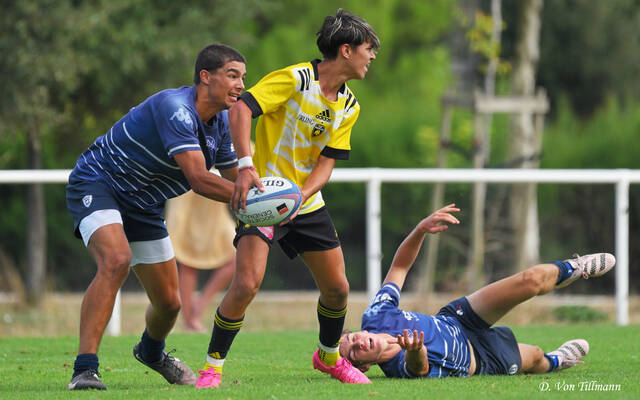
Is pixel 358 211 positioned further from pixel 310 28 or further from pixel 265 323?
pixel 310 28

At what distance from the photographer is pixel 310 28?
915 inches

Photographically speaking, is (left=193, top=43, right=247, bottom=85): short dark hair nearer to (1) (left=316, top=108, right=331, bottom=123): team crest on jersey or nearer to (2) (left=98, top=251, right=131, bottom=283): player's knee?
(1) (left=316, top=108, right=331, bottom=123): team crest on jersey

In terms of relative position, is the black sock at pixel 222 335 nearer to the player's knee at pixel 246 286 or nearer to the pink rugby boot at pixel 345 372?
the player's knee at pixel 246 286

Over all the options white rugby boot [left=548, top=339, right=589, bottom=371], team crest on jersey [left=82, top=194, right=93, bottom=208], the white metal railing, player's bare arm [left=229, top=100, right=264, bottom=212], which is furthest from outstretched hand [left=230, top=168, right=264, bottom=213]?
the white metal railing

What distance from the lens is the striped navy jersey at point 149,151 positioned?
526 cm

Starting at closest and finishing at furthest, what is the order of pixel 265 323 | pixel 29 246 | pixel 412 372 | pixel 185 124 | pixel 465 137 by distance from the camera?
pixel 185 124 < pixel 412 372 < pixel 265 323 < pixel 29 246 < pixel 465 137

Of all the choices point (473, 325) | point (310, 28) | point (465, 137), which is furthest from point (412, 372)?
point (310, 28)

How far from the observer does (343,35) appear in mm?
5516

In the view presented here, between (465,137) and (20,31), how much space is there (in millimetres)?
9034

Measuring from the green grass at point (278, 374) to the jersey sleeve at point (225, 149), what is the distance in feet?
4.25

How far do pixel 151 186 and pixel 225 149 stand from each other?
489 mm

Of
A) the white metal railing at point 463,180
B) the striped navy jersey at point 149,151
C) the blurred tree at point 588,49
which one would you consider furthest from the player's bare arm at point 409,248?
the blurred tree at point 588,49

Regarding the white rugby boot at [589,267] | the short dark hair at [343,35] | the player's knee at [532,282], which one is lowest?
the player's knee at [532,282]

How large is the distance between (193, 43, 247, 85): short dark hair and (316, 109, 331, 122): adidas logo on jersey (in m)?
0.55
